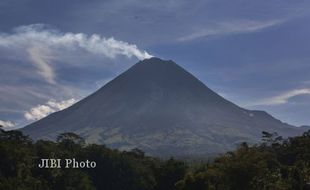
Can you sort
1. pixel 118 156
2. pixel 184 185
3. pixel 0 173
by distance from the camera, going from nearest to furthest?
pixel 184 185, pixel 0 173, pixel 118 156

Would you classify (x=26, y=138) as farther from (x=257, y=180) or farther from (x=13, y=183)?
(x=257, y=180)

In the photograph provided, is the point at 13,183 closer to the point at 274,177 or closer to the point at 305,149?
the point at 274,177

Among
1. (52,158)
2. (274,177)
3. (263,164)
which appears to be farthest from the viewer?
(52,158)

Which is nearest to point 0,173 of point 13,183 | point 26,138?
point 13,183

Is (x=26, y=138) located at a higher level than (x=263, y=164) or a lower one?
higher

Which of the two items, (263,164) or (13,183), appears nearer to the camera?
(263,164)

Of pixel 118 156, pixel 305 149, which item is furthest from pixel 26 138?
Result: pixel 305 149
